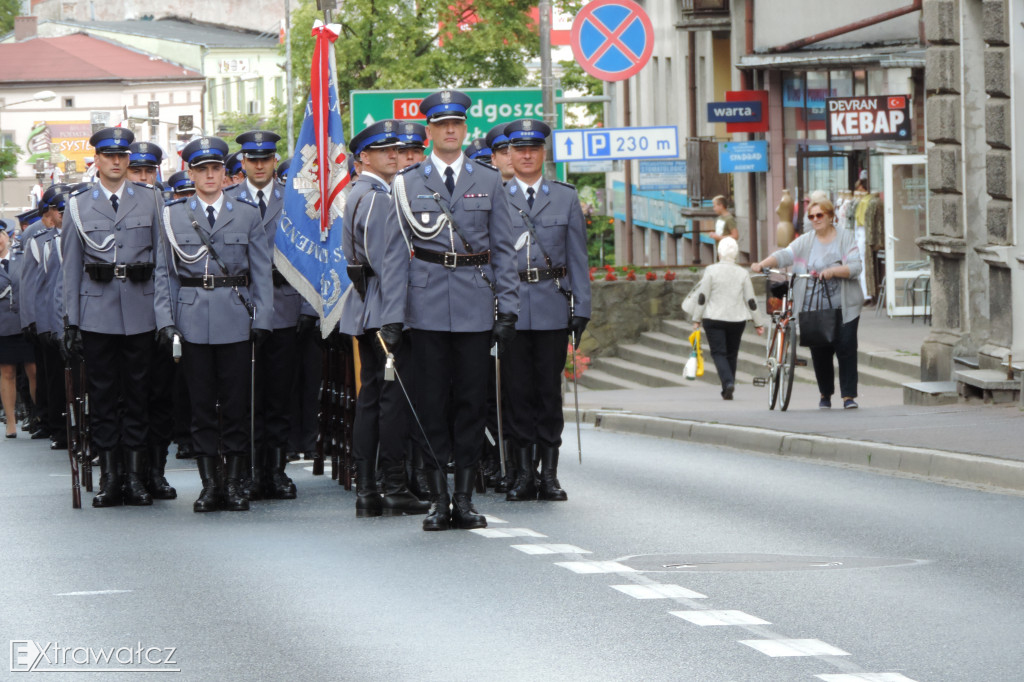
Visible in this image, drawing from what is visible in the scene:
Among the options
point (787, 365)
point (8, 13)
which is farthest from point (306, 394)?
point (8, 13)

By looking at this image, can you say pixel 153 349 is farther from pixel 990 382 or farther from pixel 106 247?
pixel 990 382

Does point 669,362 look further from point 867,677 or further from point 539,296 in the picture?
point 867,677

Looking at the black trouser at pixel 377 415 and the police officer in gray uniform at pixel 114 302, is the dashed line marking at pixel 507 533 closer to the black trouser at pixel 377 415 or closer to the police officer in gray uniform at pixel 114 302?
the black trouser at pixel 377 415

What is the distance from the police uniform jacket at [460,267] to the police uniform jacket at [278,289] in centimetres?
229

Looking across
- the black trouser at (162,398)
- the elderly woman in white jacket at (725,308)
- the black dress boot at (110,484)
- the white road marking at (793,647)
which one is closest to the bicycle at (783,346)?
the elderly woman in white jacket at (725,308)

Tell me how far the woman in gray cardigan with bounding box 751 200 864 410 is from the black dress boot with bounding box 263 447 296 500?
6705mm

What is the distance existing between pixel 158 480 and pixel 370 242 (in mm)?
2857

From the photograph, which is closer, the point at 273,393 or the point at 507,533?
the point at 507,533

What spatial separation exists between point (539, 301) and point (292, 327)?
1.85 metres

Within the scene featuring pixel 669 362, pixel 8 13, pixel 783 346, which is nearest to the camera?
pixel 783 346

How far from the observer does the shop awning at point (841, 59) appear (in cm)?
2788

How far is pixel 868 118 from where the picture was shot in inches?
1127

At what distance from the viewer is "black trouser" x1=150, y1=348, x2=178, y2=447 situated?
500 inches

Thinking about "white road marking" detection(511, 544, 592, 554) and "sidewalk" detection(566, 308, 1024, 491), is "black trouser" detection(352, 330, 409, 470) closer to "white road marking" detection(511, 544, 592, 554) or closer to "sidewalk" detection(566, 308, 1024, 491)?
"white road marking" detection(511, 544, 592, 554)
